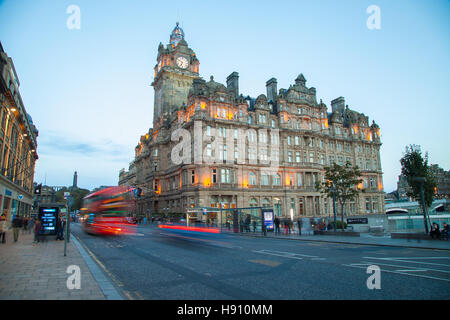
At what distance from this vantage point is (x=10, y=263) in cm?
1117

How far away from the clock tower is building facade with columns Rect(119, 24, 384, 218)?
0.81 feet

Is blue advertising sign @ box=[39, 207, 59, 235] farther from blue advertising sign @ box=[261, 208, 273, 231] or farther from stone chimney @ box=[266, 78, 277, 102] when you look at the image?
stone chimney @ box=[266, 78, 277, 102]

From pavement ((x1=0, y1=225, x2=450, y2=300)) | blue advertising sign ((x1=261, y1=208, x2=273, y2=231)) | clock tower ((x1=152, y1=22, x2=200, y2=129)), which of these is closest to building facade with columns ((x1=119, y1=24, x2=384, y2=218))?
clock tower ((x1=152, y1=22, x2=200, y2=129))

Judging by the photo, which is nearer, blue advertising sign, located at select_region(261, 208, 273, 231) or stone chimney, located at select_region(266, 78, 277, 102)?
blue advertising sign, located at select_region(261, 208, 273, 231)

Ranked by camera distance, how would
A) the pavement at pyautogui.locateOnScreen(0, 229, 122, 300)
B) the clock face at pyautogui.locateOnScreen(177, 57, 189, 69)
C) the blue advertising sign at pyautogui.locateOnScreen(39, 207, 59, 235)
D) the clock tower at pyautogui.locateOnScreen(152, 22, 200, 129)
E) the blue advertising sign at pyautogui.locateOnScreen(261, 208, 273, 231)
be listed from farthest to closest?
the clock face at pyautogui.locateOnScreen(177, 57, 189, 69) < the clock tower at pyautogui.locateOnScreen(152, 22, 200, 129) < the blue advertising sign at pyautogui.locateOnScreen(261, 208, 273, 231) < the blue advertising sign at pyautogui.locateOnScreen(39, 207, 59, 235) < the pavement at pyautogui.locateOnScreen(0, 229, 122, 300)

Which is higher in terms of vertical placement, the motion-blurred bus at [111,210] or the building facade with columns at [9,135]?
the building facade with columns at [9,135]

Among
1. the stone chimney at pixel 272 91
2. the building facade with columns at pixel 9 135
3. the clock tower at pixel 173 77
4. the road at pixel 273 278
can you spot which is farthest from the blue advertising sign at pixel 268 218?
the clock tower at pixel 173 77

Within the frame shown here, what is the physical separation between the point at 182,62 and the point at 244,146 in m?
32.5

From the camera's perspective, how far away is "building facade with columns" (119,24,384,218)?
169ft

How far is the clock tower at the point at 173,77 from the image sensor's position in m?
70.0

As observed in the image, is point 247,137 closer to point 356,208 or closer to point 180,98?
point 180,98

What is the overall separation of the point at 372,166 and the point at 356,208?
45.3ft

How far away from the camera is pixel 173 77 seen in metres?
71.0

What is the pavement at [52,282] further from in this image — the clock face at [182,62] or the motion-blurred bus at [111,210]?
the clock face at [182,62]
